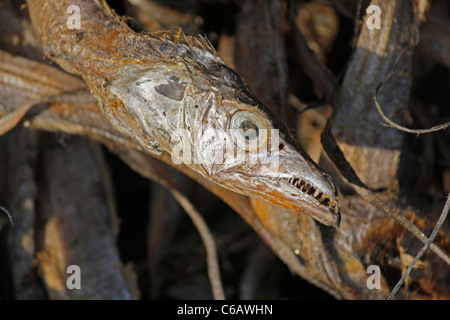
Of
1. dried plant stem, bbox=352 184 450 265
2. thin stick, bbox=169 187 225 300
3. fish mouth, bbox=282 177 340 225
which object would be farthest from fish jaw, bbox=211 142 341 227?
thin stick, bbox=169 187 225 300

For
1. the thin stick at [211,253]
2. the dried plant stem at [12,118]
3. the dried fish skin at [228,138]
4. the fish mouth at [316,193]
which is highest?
the dried plant stem at [12,118]

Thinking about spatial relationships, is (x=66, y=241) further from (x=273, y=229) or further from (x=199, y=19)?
(x=199, y=19)

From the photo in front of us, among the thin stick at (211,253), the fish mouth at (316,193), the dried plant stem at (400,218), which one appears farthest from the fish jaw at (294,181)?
the thin stick at (211,253)

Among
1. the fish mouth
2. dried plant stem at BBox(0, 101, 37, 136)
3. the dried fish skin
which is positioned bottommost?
the fish mouth

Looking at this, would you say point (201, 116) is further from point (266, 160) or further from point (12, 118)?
point (12, 118)

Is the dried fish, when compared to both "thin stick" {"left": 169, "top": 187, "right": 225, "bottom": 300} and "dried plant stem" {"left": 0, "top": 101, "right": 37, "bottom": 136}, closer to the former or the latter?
"dried plant stem" {"left": 0, "top": 101, "right": 37, "bottom": 136}

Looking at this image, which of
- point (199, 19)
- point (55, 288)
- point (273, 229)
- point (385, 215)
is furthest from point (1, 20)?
point (385, 215)

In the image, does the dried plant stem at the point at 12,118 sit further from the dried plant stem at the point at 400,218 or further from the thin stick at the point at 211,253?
the dried plant stem at the point at 400,218

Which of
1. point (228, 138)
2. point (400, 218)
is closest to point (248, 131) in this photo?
point (228, 138)
